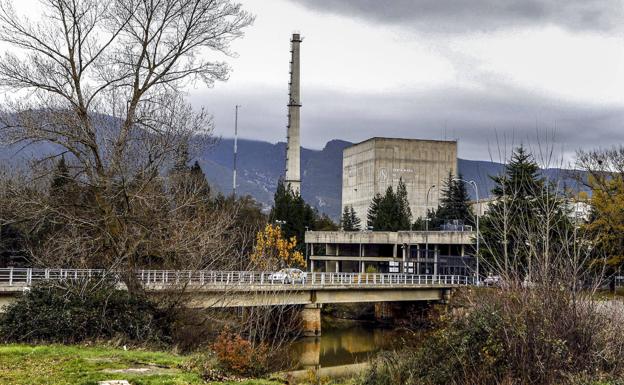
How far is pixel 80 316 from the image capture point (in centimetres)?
1986

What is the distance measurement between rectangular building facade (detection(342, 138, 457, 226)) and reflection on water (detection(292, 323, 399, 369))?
2850 inches

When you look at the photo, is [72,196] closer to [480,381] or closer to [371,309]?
[480,381]

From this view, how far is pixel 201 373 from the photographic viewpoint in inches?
565

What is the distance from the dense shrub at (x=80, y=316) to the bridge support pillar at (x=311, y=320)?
26.6 m

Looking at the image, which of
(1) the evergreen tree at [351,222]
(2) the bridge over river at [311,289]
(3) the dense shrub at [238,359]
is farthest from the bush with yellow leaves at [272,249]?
(1) the evergreen tree at [351,222]

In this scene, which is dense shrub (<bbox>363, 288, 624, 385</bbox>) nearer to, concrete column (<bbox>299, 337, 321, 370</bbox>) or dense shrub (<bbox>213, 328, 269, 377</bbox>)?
dense shrub (<bbox>213, 328, 269, 377</bbox>)

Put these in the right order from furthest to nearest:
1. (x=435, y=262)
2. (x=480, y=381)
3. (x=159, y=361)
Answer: (x=435, y=262), (x=159, y=361), (x=480, y=381)

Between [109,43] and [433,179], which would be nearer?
[109,43]

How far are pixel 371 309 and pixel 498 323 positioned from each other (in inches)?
1903

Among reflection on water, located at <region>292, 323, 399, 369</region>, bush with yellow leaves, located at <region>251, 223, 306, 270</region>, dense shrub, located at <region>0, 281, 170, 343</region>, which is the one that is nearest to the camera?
dense shrub, located at <region>0, 281, 170, 343</region>

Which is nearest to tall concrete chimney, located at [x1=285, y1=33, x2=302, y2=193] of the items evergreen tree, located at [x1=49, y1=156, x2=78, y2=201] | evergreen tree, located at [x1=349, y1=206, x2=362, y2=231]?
evergreen tree, located at [x1=349, y1=206, x2=362, y2=231]

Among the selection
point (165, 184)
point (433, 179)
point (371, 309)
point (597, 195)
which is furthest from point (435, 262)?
point (433, 179)

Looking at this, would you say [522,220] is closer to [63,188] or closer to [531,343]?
[531,343]

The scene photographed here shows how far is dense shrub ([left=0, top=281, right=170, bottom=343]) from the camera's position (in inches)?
763
